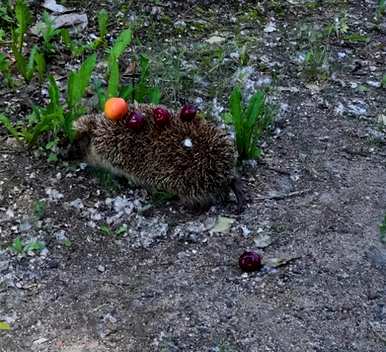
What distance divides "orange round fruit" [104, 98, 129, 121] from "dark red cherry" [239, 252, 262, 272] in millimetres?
991

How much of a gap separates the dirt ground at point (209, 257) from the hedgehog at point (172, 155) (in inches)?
4.2

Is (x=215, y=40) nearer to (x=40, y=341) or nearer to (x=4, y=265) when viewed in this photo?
(x=4, y=265)

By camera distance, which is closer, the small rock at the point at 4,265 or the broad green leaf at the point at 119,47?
the small rock at the point at 4,265

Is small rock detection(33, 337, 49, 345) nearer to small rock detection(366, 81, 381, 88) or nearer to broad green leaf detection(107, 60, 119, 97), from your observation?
broad green leaf detection(107, 60, 119, 97)

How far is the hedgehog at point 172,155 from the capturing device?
372 cm

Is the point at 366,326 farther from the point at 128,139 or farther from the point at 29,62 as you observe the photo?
the point at 29,62

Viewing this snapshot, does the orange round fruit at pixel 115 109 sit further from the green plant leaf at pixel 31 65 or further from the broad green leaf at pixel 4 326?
the broad green leaf at pixel 4 326

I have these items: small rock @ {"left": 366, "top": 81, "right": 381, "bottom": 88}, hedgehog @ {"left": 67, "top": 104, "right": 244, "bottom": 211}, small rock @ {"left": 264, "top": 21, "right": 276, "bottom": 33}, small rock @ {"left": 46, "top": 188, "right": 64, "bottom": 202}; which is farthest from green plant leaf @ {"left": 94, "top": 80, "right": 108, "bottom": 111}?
small rock @ {"left": 366, "top": 81, "right": 381, "bottom": 88}

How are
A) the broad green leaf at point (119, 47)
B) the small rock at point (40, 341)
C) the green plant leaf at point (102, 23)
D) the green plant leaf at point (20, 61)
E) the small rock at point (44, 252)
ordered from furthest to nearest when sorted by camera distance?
the green plant leaf at point (102, 23) < the green plant leaf at point (20, 61) < the broad green leaf at point (119, 47) < the small rock at point (44, 252) < the small rock at point (40, 341)

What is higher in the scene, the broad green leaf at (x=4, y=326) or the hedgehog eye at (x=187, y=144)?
the hedgehog eye at (x=187, y=144)

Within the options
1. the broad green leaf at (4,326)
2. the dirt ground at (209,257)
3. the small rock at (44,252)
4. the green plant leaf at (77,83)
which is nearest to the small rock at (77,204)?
the dirt ground at (209,257)

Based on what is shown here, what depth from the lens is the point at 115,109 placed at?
380 centimetres

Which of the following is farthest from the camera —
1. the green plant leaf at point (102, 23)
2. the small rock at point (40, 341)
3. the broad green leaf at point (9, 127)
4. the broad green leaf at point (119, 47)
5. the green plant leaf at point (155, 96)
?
the green plant leaf at point (102, 23)

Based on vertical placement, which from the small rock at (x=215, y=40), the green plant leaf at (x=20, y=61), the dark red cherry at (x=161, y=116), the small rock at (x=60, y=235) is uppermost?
the dark red cherry at (x=161, y=116)
